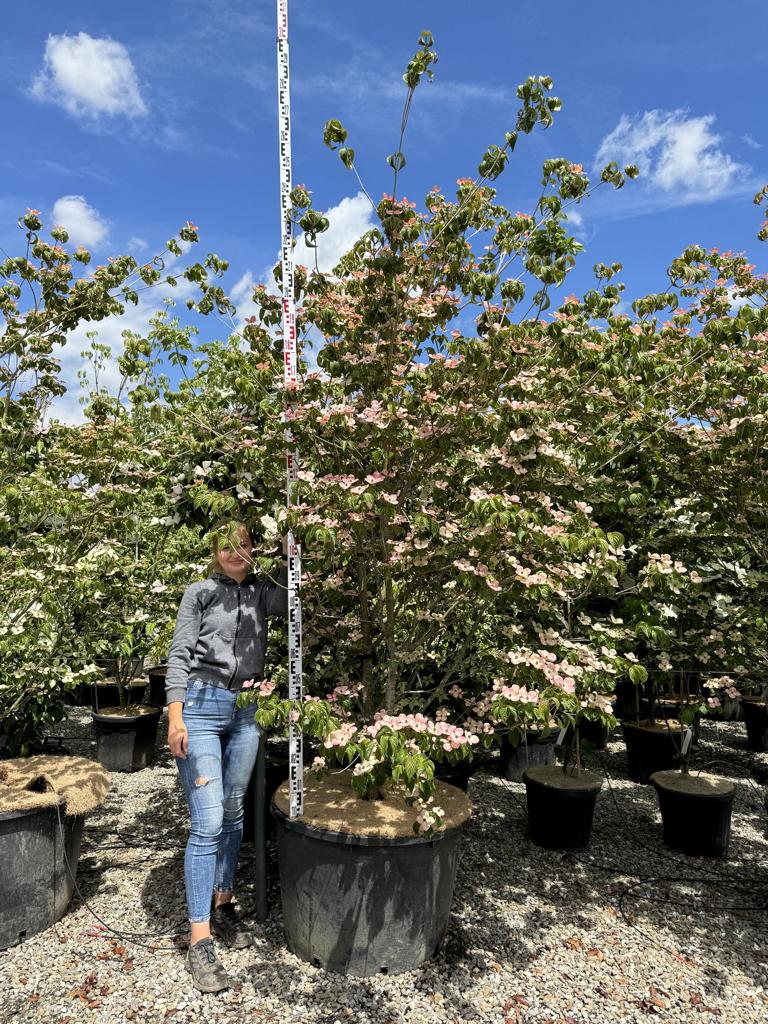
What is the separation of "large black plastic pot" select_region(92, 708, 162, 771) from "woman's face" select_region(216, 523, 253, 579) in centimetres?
353

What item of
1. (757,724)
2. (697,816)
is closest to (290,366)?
(697,816)

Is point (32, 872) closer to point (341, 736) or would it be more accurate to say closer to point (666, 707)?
point (341, 736)

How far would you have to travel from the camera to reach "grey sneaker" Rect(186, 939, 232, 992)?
9.25 ft

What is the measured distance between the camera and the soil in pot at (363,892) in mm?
2963

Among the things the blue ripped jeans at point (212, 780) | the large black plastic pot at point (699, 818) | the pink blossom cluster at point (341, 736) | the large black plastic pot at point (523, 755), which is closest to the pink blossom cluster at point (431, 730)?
the pink blossom cluster at point (341, 736)

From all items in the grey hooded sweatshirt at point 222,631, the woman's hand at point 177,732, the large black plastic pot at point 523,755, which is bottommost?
the large black plastic pot at point 523,755

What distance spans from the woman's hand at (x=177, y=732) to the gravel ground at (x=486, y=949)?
99 cm

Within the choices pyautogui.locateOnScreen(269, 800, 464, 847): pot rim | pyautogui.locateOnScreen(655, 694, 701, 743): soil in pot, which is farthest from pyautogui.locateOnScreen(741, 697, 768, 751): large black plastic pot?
pyautogui.locateOnScreen(269, 800, 464, 847): pot rim

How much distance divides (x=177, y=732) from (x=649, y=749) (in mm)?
4762

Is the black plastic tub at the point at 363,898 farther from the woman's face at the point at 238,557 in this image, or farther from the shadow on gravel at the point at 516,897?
the woman's face at the point at 238,557

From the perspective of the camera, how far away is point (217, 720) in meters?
3.13

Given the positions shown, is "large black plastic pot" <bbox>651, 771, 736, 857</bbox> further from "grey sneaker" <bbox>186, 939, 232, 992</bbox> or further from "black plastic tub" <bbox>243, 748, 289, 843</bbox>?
"grey sneaker" <bbox>186, 939, 232, 992</bbox>

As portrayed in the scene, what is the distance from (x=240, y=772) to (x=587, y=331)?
2896 millimetres

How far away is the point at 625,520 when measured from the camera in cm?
456
